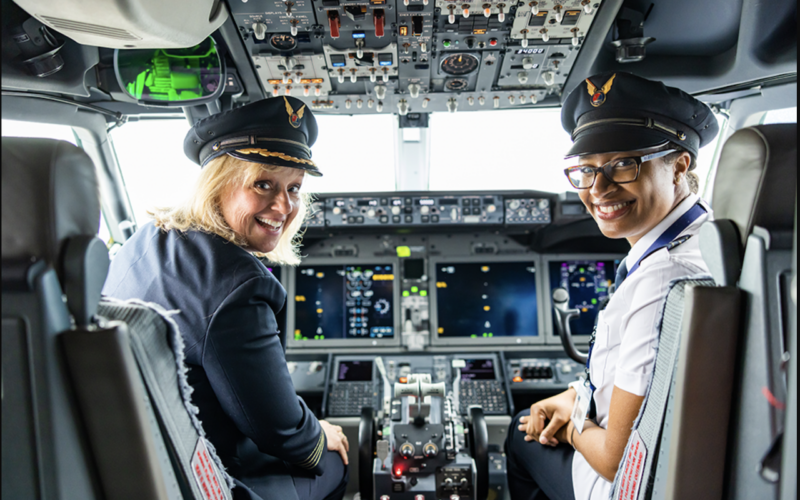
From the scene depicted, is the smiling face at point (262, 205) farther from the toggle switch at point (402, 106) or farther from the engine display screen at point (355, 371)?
the engine display screen at point (355, 371)

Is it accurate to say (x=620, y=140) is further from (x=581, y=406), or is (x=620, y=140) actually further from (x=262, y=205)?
(x=262, y=205)

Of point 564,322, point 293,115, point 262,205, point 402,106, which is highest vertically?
point 402,106

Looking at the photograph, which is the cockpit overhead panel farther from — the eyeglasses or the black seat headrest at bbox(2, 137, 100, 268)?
the black seat headrest at bbox(2, 137, 100, 268)

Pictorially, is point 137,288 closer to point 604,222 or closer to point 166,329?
point 166,329

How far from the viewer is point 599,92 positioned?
4.37ft

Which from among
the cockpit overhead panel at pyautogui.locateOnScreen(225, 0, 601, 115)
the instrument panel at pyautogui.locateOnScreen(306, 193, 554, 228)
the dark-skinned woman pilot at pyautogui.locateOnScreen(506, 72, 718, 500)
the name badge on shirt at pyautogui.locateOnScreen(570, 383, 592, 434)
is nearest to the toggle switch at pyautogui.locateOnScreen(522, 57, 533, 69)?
the cockpit overhead panel at pyautogui.locateOnScreen(225, 0, 601, 115)

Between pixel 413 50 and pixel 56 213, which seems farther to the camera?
pixel 413 50

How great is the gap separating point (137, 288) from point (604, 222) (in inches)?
50.3

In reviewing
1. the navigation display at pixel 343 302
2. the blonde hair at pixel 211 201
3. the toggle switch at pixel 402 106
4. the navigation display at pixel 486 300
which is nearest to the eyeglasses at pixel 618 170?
the blonde hair at pixel 211 201

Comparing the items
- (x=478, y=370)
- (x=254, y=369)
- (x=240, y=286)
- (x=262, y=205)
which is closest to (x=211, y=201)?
(x=262, y=205)

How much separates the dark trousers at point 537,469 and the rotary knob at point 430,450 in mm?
278

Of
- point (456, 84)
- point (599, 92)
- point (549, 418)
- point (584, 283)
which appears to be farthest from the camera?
point (584, 283)

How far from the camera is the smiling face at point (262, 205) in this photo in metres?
1.35

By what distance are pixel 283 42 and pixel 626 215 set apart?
4.53 ft
